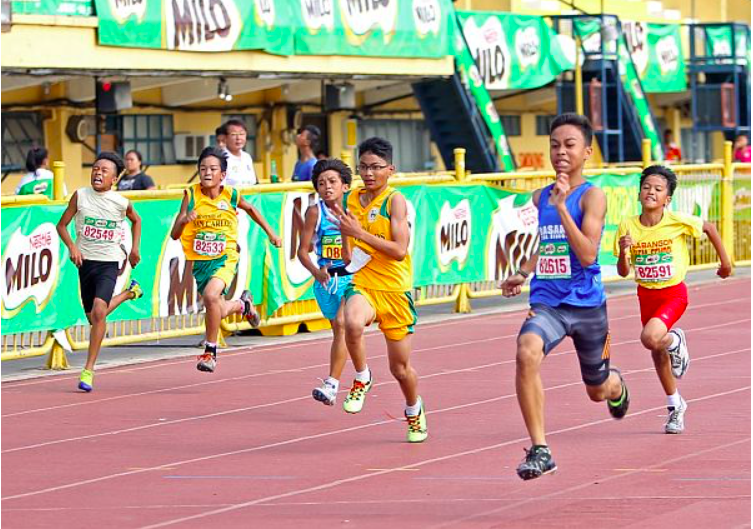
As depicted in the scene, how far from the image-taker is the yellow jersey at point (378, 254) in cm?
1089

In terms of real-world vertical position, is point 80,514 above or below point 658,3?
below

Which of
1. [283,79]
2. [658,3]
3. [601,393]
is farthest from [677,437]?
[658,3]

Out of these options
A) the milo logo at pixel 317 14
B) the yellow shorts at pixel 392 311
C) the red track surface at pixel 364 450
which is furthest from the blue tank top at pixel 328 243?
the milo logo at pixel 317 14

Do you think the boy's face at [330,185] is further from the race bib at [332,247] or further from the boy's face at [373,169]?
the boy's face at [373,169]

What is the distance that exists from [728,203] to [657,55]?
12.9 m

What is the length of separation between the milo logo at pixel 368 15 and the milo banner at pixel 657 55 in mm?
7829

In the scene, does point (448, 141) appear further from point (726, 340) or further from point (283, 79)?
point (726, 340)

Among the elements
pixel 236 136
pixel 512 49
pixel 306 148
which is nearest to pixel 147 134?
pixel 512 49

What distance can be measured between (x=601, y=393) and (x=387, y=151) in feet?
6.47

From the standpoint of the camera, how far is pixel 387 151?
35.7ft

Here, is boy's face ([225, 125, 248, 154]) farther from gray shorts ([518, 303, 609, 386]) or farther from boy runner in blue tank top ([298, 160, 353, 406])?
gray shorts ([518, 303, 609, 386])

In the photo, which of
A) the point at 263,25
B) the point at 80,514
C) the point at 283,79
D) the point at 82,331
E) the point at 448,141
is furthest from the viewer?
the point at 448,141

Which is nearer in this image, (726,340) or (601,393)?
(601,393)

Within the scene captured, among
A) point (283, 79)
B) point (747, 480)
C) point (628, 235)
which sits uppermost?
point (283, 79)
